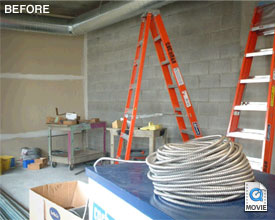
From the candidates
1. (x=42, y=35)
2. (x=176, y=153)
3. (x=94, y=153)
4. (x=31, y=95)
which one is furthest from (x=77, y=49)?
(x=176, y=153)

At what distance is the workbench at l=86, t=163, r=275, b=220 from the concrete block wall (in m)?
2.06

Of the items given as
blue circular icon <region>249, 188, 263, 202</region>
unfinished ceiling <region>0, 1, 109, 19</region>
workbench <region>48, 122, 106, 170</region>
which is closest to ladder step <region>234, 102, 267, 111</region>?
blue circular icon <region>249, 188, 263, 202</region>

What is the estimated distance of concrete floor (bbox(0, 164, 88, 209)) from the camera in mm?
3214

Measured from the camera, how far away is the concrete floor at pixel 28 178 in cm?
321

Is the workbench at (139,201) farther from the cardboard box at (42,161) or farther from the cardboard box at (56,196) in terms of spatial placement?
the cardboard box at (42,161)

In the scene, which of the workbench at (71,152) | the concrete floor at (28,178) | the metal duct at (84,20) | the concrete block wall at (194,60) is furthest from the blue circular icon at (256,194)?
the workbench at (71,152)

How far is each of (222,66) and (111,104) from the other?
233 cm

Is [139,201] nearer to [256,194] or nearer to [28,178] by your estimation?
[256,194]

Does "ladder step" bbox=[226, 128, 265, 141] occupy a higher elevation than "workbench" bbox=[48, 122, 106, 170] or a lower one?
higher

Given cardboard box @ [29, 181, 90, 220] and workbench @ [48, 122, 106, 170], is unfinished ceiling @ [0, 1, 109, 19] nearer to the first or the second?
workbench @ [48, 122, 106, 170]

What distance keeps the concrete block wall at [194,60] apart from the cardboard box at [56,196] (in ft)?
5.87

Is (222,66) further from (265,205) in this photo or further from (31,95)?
(31,95)

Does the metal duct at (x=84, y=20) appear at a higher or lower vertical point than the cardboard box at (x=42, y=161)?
higher

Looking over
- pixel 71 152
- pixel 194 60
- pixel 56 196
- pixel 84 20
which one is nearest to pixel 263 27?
pixel 194 60
